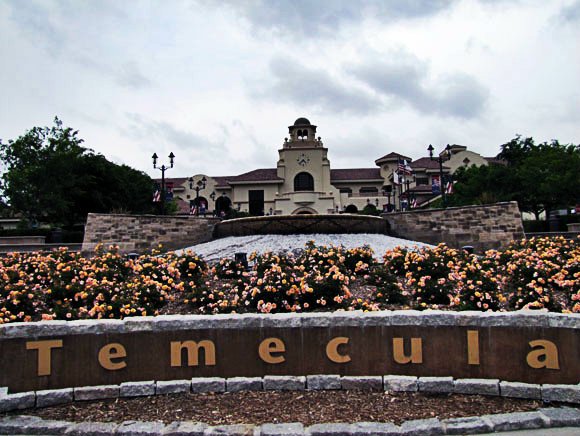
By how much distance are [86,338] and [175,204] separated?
5424 centimetres

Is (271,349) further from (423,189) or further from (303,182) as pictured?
(303,182)

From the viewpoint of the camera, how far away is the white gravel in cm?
1461

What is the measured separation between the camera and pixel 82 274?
33.8 feet

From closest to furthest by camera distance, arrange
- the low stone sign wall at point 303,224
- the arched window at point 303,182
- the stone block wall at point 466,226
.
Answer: the low stone sign wall at point 303,224, the stone block wall at point 466,226, the arched window at point 303,182

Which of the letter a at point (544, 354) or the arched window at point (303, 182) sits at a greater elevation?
the arched window at point (303, 182)

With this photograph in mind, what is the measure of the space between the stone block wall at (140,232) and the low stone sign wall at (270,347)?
581 inches

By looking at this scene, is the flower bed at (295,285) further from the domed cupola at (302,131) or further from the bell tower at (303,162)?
the domed cupola at (302,131)

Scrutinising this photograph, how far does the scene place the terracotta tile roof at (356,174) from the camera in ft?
211

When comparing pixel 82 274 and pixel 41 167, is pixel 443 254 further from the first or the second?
pixel 41 167

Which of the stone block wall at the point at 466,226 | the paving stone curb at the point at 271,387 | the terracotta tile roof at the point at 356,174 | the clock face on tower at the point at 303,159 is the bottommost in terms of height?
the paving stone curb at the point at 271,387

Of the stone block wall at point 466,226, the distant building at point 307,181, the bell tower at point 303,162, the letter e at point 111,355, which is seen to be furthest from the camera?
the bell tower at point 303,162

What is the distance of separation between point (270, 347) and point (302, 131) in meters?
57.6

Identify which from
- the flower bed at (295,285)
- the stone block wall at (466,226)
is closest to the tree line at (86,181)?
the stone block wall at (466,226)

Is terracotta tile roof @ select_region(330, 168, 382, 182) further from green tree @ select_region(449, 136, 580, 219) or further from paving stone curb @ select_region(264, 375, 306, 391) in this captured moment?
paving stone curb @ select_region(264, 375, 306, 391)
